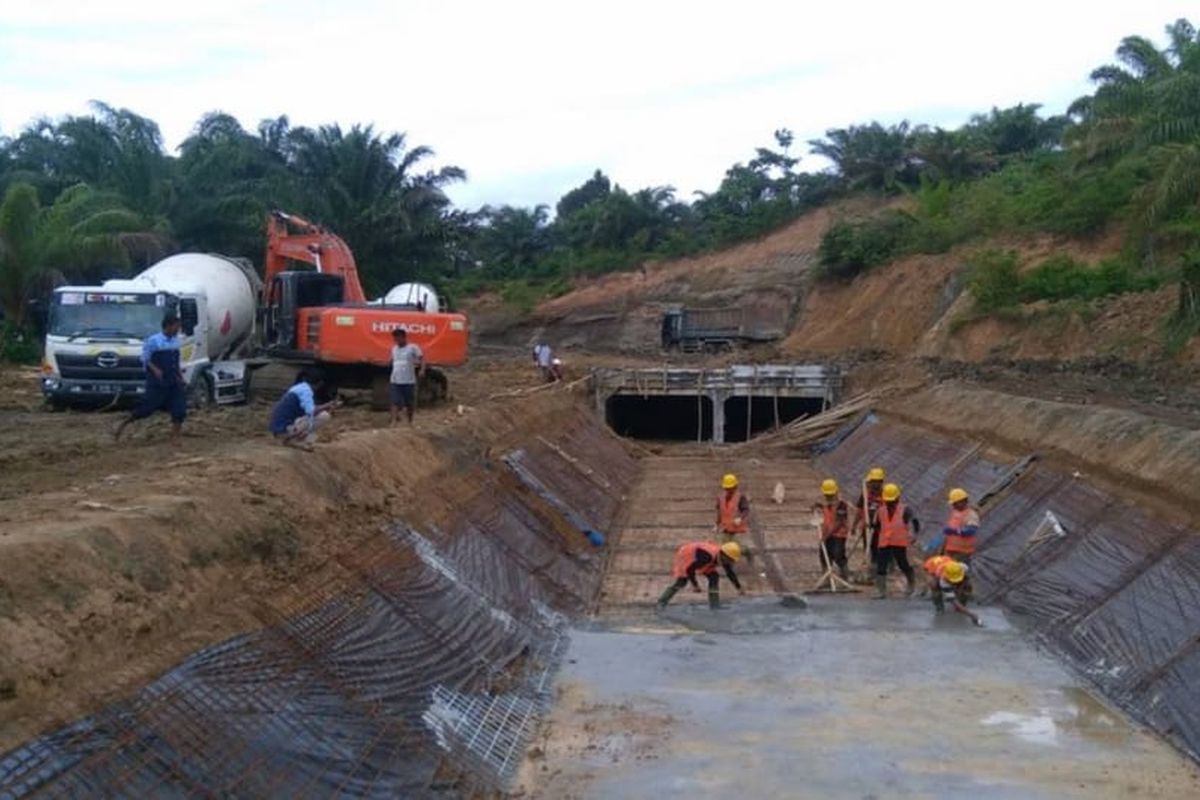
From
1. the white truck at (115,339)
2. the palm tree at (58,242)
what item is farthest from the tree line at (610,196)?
the white truck at (115,339)

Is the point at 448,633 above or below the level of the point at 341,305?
below

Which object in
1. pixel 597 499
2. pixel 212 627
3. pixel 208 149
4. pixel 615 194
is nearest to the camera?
pixel 212 627

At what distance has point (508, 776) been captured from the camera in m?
9.09

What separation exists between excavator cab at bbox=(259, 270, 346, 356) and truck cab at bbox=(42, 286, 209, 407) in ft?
8.66

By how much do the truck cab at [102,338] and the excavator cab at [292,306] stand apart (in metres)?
2.64

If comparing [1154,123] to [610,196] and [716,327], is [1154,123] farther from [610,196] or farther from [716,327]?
[610,196]

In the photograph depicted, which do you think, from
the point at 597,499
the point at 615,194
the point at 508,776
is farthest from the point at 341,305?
the point at 615,194

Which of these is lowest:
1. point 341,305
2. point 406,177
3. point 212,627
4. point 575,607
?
point 575,607

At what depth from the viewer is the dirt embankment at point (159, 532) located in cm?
690

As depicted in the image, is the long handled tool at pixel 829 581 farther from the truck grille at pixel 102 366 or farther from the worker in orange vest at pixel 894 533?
the truck grille at pixel 102 366

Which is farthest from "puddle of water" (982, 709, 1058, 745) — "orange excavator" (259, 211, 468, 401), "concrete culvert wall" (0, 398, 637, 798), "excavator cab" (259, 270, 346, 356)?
"excavator cab" (259, 270, 346, 356)

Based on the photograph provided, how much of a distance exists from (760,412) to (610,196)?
3489cm

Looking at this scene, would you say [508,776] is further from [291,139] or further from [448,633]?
[291,139]

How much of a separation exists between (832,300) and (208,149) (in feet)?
81.1
